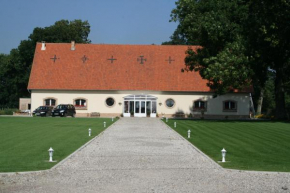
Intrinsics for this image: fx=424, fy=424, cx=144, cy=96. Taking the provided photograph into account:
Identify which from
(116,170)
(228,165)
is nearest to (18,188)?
(116,170)

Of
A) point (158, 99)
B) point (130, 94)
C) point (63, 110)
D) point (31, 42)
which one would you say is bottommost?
point (63, 110)

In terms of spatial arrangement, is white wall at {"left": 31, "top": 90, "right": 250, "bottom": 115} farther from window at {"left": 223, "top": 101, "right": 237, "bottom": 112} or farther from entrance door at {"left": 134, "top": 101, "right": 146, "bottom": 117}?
entrance door at {"left": 134, "top": 101, "right": 146, "bottom": 117}

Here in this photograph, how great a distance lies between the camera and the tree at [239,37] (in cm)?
3222

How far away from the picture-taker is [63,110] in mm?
48062

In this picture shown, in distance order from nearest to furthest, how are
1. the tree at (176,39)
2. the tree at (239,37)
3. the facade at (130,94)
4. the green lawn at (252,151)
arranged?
the green lawn at (252,151), the tree at (239,37), the facade at (130,94), the tree at (176,39)

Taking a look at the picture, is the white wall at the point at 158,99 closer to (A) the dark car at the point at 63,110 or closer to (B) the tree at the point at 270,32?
(A) the dark car at the point at 63,110

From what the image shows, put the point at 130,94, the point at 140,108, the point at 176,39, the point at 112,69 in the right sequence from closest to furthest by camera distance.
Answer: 1. the point at 140,108
2. the point at 130,94
3. the point at 112,69
4. the point at 176,39

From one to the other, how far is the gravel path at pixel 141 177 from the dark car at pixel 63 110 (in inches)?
1288

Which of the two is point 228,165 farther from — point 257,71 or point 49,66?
point 49,66

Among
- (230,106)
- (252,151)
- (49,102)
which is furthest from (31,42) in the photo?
(252,151)

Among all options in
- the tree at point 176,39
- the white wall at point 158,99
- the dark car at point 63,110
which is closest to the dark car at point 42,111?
the dark car at point 63,110

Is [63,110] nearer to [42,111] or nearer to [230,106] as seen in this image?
[42,111]

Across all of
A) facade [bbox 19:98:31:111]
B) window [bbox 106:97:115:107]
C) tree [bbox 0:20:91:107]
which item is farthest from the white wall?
tree [bbox 0:20:91:107]

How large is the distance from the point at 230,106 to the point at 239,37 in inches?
723
